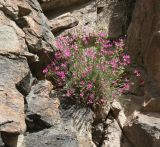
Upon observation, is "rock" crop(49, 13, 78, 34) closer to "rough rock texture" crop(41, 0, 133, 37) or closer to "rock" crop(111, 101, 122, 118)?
"rough rock texture" crop(41, 0, 133, 37)

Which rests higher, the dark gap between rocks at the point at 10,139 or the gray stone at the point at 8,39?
the gray stone at the point at 8,39

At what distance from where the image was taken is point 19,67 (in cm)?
521

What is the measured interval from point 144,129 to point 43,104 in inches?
54.7

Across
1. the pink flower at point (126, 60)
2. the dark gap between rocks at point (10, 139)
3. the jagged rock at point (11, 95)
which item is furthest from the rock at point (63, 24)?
the dark gap between rocks at point (10, 139)

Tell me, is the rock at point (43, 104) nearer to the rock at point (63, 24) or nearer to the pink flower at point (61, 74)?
the pink flower at point (61, 74)

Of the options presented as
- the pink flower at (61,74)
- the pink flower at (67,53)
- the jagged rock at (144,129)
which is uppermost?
the pink flower at (67,53)

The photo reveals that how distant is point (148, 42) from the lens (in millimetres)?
6324

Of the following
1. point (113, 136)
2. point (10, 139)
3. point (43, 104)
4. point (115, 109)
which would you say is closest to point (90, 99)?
point (115, 109)

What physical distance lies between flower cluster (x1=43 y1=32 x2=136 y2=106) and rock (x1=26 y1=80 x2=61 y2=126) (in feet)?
0.95

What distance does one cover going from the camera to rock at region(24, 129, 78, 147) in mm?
4812

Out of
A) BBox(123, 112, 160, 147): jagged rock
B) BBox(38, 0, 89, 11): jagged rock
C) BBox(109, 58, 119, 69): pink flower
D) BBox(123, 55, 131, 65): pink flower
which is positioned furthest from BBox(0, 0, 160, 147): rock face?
BBox(109, 58, 119, 69): pink flower

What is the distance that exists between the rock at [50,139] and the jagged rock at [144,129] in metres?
1.00

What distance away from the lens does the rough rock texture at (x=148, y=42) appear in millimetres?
5918

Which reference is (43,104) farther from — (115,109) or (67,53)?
(115,109)
